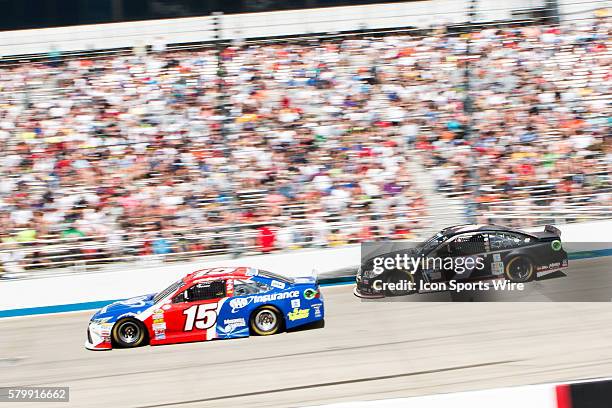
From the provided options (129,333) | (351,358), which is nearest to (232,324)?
(129,333)

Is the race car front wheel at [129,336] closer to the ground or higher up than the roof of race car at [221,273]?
closer to the ground

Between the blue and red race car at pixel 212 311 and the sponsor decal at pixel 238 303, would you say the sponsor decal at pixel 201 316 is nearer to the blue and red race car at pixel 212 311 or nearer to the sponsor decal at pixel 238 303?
the blue and red race car at pixel 212 311

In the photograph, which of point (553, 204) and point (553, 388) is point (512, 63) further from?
point (553, 388)

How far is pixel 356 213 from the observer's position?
16.4 metres

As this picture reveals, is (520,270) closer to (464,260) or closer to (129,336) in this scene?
(464,260)

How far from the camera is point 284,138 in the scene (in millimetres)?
17766

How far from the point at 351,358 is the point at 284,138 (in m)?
7.79

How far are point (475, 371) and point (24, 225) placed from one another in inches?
384

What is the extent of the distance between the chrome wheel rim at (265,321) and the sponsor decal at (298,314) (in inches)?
9.6

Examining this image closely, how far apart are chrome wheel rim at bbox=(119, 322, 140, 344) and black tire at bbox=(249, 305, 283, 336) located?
1686 mm

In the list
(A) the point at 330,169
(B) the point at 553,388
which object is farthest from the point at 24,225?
(B) the point at 553,388

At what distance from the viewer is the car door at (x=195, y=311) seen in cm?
1191

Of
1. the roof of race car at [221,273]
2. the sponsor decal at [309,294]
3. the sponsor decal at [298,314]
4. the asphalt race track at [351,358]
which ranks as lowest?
the asphalt race track at [351,358]

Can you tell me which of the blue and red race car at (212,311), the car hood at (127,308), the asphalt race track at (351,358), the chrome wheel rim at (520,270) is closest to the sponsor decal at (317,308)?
the blue and red race car at (212,311)
